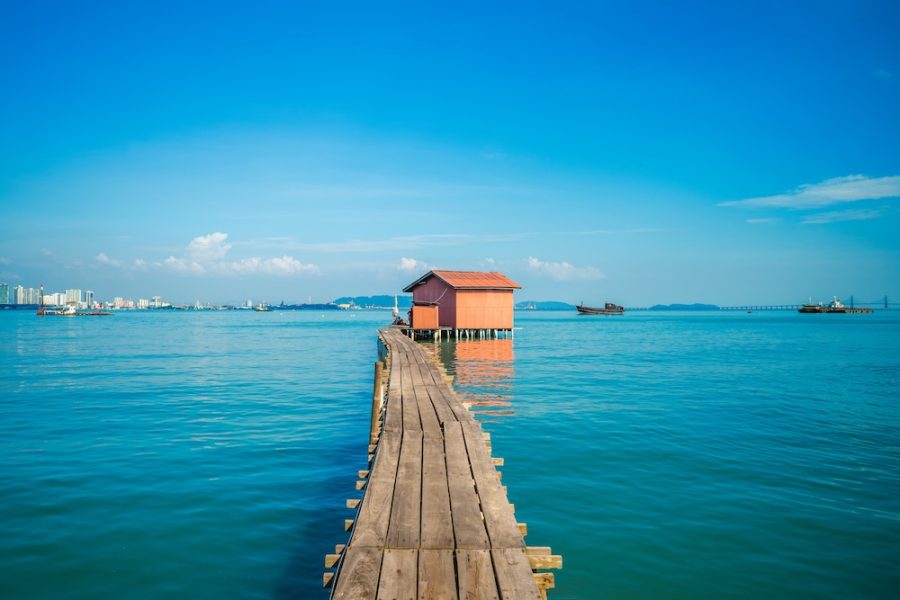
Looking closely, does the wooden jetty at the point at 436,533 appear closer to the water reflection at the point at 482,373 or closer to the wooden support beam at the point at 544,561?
the wooden support beam at the point at 544,561

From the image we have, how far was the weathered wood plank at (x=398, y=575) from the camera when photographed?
402cm

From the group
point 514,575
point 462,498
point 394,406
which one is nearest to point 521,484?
point 394,406

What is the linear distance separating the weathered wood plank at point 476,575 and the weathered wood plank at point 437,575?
0.06m

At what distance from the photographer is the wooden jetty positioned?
4129 mm

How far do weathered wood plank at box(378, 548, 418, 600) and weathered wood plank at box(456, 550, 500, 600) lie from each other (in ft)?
1.18

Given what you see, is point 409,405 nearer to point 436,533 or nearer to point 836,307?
point 436,533

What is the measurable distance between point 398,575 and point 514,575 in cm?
91

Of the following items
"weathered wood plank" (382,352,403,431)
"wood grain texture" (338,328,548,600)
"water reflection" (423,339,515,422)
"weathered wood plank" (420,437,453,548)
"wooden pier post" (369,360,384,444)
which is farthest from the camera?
"water reflection" (423,339,515,422)

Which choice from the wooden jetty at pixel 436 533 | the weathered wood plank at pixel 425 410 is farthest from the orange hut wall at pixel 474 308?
the wooden jetty at pixel 436 533

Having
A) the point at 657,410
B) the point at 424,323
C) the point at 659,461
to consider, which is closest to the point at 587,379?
the point at 657,410

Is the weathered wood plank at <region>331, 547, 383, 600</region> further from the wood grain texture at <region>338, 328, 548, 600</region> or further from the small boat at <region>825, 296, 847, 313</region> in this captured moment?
the small boat at <region>825, 296, 847, 313</region>

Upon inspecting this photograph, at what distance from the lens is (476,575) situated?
14.0ft

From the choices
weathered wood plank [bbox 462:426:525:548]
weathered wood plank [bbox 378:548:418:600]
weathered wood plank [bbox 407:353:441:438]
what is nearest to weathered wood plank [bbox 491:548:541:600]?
weathered wood plank [bbox 462:426:525:548]

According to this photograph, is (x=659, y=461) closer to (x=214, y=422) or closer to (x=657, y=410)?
(x=657, y=410)
